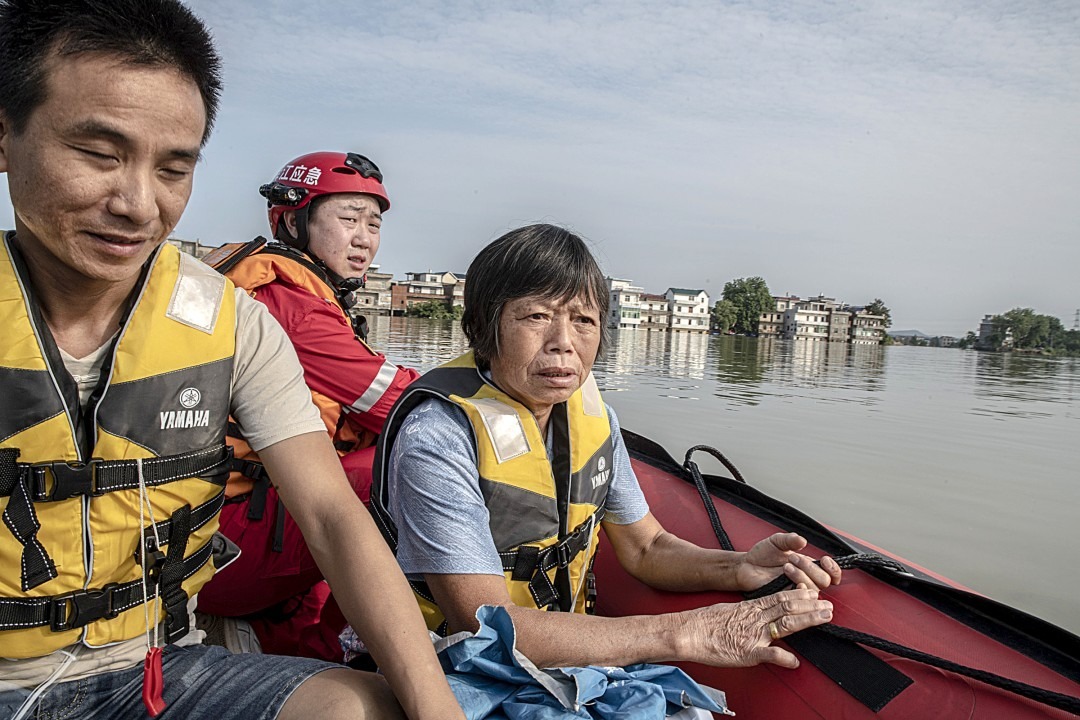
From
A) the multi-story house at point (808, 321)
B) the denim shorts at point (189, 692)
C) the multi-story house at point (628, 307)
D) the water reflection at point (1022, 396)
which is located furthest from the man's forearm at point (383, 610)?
the multi-story house at point (808, 321)

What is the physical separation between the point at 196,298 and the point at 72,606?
21.9 inches

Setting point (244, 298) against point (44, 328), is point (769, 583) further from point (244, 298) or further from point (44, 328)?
point (44, 328)

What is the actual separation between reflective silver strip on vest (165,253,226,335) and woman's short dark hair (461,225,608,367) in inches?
24.4

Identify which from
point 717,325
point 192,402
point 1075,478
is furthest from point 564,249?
point 717,325

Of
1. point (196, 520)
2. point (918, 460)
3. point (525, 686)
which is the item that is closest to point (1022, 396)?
point (918, 460)

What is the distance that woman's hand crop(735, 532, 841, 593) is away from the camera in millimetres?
1765

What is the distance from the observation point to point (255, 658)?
1.29 meters

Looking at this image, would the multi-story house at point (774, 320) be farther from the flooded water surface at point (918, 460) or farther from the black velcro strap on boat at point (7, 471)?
the black velcro strap on boat at point (7, 471)

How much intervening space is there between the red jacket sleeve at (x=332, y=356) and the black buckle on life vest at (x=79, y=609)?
1445mm

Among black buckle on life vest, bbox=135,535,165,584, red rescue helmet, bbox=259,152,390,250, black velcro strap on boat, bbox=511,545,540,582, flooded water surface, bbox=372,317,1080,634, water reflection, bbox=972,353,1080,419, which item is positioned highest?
red rescue helmet, bbox=259,152,390,250

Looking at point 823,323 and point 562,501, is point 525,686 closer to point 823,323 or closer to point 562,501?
point 562,501

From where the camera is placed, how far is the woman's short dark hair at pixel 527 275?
1.77 m

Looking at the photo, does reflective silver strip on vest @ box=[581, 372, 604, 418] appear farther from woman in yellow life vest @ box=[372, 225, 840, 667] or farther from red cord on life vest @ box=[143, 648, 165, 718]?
red cord on life vest @ box=[143, 648, 165, 718]

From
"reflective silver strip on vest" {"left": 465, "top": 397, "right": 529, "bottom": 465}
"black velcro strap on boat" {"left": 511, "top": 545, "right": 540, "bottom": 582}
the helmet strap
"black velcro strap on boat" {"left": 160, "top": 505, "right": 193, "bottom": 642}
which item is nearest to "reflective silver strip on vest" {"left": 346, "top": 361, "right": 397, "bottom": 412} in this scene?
the helmet strap
